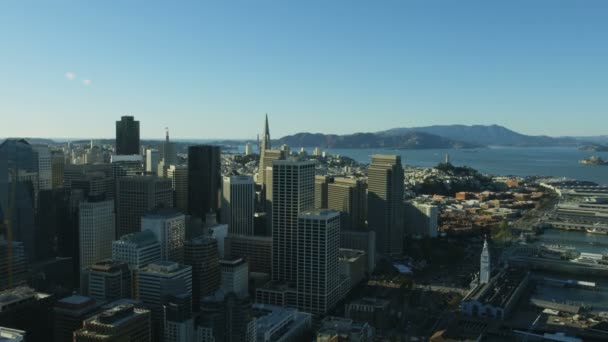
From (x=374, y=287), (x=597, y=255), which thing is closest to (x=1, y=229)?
(x=374, y=287)

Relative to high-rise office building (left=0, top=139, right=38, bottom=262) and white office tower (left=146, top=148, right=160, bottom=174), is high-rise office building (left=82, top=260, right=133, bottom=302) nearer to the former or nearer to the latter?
high-rise office building (left=0, top=139, right=38, bottom=262)

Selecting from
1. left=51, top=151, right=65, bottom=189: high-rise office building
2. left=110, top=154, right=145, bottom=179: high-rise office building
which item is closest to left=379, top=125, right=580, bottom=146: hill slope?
left=110, top=154, right=145, bottom=179: high-rise office building

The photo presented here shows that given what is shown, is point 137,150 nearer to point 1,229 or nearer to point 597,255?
point 1,229

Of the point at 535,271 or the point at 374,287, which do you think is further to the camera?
the point at 535,271

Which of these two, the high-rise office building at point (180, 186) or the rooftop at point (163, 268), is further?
the high-rise office building at point (180, 186)

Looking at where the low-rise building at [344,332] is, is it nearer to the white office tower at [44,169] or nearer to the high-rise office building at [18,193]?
the high-rise office building at [18,193]

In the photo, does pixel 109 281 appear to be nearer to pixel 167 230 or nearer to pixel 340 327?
pixel 167 230

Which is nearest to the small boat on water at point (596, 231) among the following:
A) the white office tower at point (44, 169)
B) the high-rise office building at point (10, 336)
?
the white office tower at point (44, 169)

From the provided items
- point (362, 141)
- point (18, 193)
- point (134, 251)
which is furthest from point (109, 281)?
point (362, 141)
